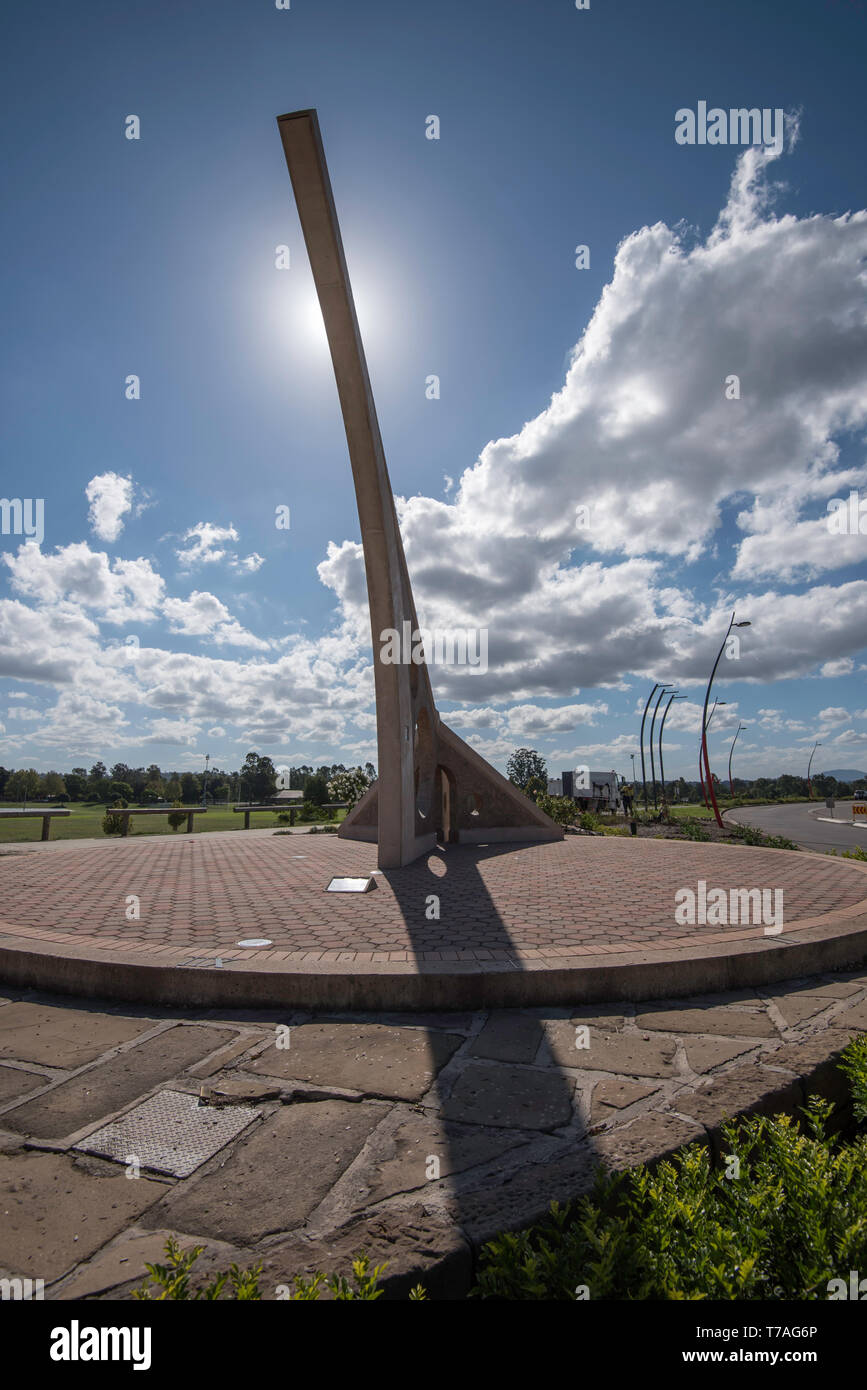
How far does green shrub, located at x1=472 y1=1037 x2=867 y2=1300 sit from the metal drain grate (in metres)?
1.19

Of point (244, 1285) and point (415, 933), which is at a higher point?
point (244, 1285)

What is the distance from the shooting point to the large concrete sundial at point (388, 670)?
764cm

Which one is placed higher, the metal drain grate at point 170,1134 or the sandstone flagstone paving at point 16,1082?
the metal drain grate at point 170,1134

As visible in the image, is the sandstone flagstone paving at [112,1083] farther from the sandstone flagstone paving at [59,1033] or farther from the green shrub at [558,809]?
the green shrub at [558,809]

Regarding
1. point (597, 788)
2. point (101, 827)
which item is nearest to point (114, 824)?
point (101, 827)

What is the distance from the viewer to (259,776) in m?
103

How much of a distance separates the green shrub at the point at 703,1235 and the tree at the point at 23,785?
100083mm

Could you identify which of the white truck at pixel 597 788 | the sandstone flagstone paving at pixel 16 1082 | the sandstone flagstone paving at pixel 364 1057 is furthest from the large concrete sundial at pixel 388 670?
the white truck at pixel 597 788

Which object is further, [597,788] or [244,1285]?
[597,788]

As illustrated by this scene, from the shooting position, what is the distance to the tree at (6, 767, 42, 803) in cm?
8788

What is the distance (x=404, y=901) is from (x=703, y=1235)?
17.2 ft

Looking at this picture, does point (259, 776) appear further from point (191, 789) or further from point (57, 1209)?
point (57, 1209)
